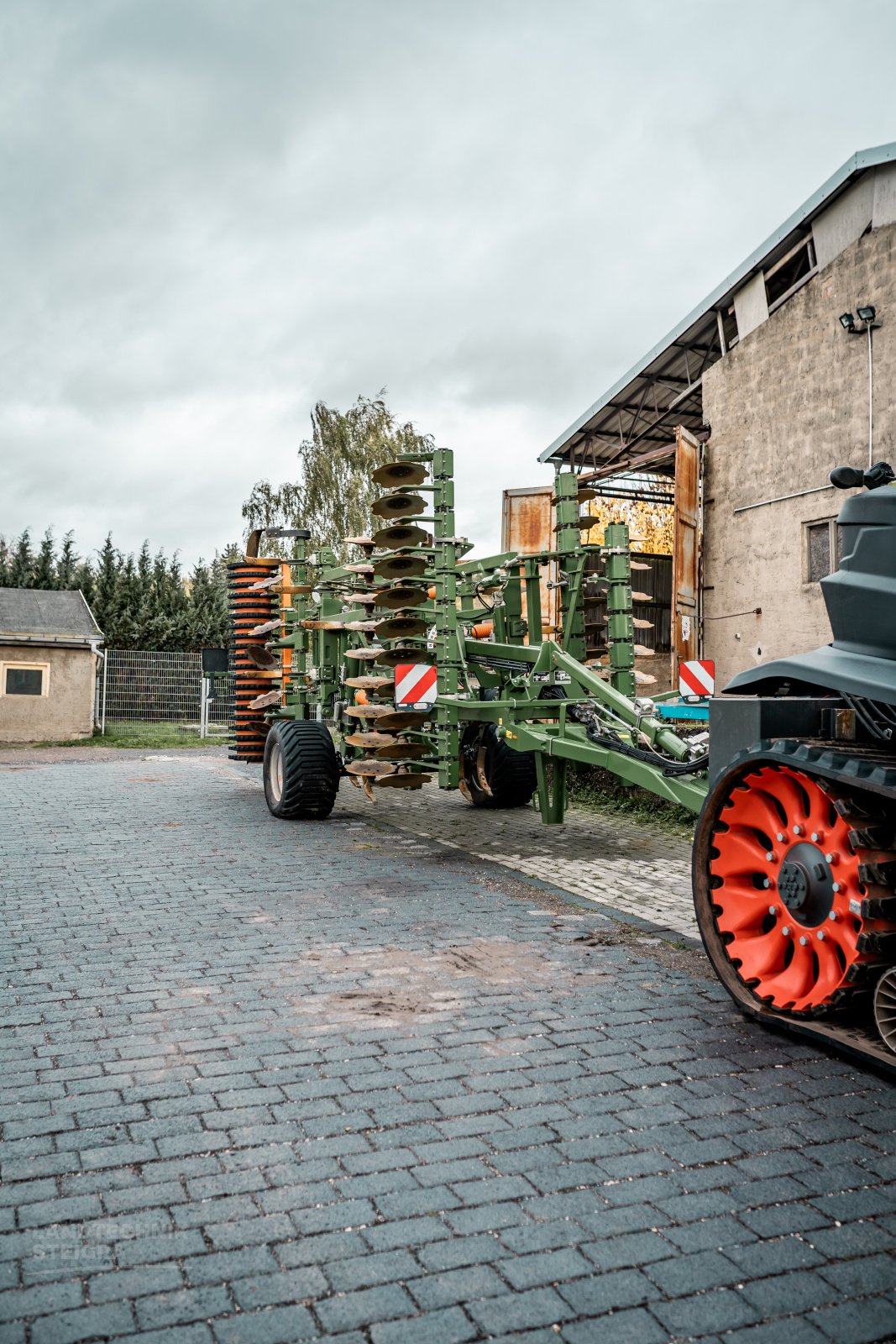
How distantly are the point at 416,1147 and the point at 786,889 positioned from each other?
166 centimetres

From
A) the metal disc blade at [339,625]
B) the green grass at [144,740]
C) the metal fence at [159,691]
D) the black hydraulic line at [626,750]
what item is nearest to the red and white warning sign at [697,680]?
the black hydraulic line at [626,750]

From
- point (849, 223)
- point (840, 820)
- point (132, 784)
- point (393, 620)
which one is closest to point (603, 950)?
point (840, 820)

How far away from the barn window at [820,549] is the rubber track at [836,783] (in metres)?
11.5

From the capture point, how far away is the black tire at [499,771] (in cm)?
1118

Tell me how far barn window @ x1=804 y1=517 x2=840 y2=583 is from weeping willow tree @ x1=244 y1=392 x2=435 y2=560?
2363 cm

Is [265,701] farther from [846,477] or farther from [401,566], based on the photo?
[846,477]

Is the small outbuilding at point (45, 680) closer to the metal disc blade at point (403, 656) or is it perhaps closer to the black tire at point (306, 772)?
the black tire at point (306, 772)

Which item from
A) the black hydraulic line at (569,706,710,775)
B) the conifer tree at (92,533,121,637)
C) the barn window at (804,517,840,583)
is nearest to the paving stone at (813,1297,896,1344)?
the black hydraulic line at (569,706,710,775)

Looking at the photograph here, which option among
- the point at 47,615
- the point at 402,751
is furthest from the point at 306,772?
the point at 47,615

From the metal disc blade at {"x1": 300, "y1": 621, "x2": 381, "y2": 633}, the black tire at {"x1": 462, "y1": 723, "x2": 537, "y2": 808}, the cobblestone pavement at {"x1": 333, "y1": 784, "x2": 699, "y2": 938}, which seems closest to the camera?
the cobblestone pavement at {"x1": 333, "y1": 784, "x2": 699, "y2": 938}

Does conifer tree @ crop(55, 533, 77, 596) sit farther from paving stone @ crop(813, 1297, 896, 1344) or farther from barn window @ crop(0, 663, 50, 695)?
paving stone @ crop(813, 1297, 896, 1344)

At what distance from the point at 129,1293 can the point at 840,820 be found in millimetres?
2608

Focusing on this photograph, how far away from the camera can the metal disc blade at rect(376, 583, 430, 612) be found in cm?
887

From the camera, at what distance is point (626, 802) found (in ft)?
36.9
